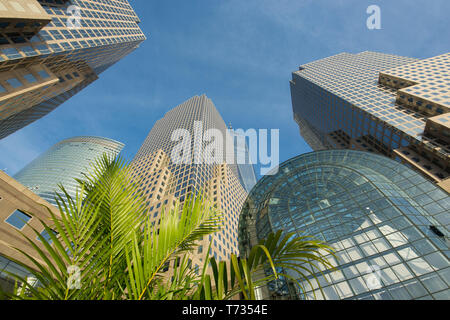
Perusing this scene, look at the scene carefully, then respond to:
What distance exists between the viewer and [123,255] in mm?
3355

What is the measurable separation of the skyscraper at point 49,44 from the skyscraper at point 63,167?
38.7 meters

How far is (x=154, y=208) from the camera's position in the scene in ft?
141

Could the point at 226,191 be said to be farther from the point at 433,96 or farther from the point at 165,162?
the point at 433,96

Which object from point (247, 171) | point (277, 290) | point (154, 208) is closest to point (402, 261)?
point (277, 290)

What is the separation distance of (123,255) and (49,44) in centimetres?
4977

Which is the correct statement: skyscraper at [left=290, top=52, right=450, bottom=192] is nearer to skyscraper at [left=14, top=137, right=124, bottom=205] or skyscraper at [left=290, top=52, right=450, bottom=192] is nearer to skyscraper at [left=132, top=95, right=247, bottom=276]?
skyscraper at [left=132, top=95, right=247, bottom=276]

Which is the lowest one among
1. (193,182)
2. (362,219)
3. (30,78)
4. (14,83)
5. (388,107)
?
(362,219)

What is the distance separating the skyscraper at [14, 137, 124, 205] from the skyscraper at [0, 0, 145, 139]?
127 feet

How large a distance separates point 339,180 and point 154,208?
36874 millimetres

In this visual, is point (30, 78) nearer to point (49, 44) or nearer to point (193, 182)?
point (49, 44)

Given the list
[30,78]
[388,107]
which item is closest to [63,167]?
[30,78]

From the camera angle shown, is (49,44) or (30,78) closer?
(30,78)

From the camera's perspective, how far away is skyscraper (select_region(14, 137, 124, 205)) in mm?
88938

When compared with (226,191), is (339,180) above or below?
below
